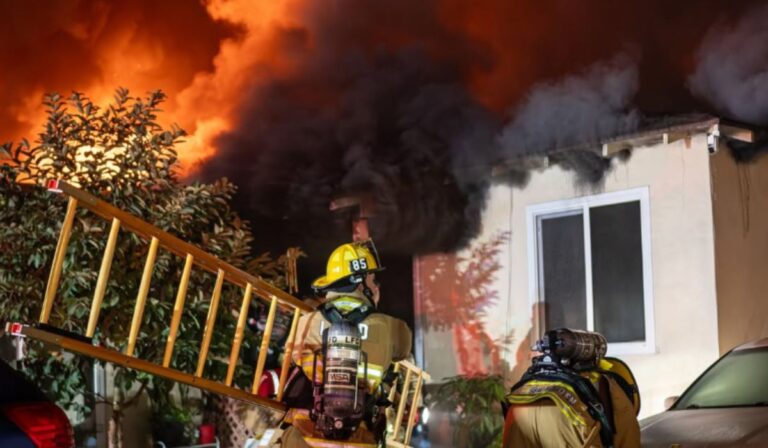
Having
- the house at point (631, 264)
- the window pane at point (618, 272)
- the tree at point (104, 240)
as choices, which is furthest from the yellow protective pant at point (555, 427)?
the tree at point (104, 240)

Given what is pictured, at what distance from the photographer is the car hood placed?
5.07 meters

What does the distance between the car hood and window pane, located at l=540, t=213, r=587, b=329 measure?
104 inches

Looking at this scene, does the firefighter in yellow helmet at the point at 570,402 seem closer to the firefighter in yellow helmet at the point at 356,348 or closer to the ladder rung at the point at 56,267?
the firefighter in yellow helmet at the point at 356,348

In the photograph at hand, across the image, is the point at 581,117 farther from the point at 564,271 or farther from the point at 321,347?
the point at 321,347

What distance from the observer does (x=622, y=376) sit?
5297mm

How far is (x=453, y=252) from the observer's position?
31.8 ft

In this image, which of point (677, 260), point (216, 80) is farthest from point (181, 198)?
point (216, 80)

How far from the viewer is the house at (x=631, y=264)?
7.67 meters

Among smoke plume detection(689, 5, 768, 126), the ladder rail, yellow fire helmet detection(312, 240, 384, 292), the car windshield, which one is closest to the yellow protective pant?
yellow fire helmet detection(312, 240, 384, 292)

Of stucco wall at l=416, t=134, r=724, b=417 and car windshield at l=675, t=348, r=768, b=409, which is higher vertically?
stucco wall at l=416, t=134, r=724, b=417

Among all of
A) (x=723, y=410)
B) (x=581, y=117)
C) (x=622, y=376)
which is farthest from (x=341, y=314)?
(x=581, y=117)

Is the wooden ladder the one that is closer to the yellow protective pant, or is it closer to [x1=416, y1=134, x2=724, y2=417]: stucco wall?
the yellow protective pant

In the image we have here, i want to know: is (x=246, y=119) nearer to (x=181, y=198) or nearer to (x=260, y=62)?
(x=260, y=62)

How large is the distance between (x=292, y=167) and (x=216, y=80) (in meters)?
1.43
